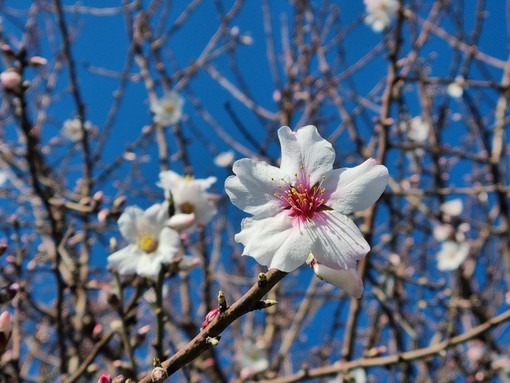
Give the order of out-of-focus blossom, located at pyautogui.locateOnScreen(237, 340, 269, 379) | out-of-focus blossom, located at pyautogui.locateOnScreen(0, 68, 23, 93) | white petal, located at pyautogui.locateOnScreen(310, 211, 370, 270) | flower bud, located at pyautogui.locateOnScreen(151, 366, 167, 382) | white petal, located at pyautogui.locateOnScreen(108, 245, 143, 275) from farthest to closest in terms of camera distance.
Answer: out-of-focus blossom, located at pyautogui.locateOnScreen(237, 340, 269, 379)
out-of-focus blossom, located at pyautogui.locateOnScreen(0, 68, 23, 93)
white petal, located at pyautogui.locateOnScreen(108, 245, 143, 275)
white petal, located at pyautogui.locateOnScreen(310, 211, 370, 270)
flower bud, located at pyautogui.locateOnScreen(151, 366, 167, 382)

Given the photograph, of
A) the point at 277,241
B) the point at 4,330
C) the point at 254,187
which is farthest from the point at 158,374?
the point at 4,330

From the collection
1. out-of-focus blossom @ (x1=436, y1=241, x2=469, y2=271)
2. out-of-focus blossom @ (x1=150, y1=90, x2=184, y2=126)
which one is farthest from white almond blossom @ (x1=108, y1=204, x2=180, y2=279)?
out-of-focus blossom @ (x1=436, y1=241, x2=469, y2=271)

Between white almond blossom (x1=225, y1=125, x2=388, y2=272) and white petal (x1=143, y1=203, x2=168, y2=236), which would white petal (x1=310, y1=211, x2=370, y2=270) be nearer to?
white almond blossom (x1=225, y1=125, x2=388, y2=272)

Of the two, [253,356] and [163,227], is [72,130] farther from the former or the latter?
[163,227]

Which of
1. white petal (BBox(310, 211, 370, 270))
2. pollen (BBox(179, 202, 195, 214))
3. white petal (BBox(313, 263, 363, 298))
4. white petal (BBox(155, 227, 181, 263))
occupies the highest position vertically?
pollen (BBox(179, 202, 195, 214))

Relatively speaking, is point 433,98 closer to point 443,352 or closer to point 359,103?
point 359,103

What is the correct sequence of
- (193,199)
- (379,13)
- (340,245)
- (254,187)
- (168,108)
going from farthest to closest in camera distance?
(379,13) → (168,108) → (193,199) → (254,187) → (340,245)

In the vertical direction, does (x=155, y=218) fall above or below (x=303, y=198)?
above
